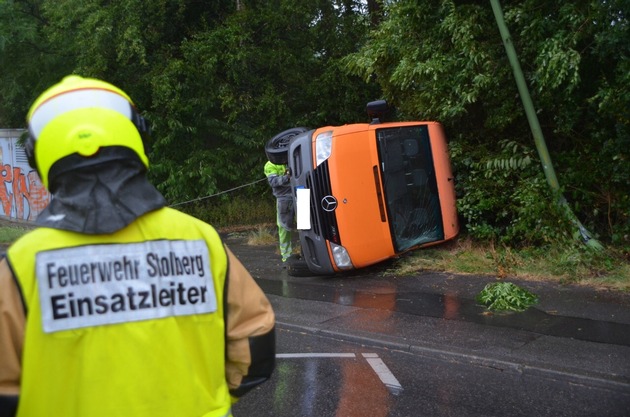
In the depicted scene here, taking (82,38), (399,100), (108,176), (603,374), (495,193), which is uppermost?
(82,38)

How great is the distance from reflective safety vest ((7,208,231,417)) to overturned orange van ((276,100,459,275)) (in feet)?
24.7

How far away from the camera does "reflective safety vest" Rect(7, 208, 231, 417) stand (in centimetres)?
172

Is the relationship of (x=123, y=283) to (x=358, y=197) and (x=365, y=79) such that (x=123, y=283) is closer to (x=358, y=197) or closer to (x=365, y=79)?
(x=358, y=197)

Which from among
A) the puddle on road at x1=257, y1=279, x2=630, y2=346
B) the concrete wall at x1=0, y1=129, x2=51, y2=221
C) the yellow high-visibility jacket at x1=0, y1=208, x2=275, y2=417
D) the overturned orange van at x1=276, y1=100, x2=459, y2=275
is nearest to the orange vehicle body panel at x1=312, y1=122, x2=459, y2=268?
the overturned orange van at x1=276, y1=100, x2=459, y2=275

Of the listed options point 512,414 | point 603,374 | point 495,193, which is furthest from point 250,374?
point 495,193

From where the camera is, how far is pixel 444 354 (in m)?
6.45

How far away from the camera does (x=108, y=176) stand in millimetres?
1843

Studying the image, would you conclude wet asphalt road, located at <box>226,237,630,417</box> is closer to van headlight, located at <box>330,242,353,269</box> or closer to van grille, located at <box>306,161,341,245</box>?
van headlight, located at <box>330,242,353,269</box>

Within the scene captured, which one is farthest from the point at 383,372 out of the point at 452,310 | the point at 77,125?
the point at 77,125

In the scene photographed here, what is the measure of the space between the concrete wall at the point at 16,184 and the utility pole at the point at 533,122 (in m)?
15.3

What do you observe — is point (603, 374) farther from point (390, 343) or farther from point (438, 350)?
point (390, 343)

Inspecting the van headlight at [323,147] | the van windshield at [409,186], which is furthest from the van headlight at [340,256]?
the van headlight at [323,147]

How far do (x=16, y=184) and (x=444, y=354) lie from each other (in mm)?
18621

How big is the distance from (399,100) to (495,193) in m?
2.40
